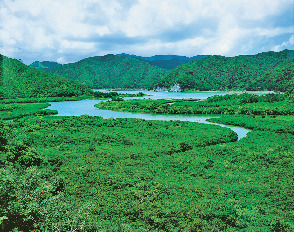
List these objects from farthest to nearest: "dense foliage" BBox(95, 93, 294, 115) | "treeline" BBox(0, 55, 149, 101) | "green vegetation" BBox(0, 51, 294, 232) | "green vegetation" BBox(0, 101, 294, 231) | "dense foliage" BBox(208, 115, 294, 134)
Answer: "treeline" BBox(0, 55, 149, 101) → "dense foliage" BBox(95, 93, 294, 115) → "dense foliage" BBox(208, 115, 294, 134) → "green vegetation" BBox(0, 51, 294, 232) → "green vegetation" BBox(0, 101, 294, 231)

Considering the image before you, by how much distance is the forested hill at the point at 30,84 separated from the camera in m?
136

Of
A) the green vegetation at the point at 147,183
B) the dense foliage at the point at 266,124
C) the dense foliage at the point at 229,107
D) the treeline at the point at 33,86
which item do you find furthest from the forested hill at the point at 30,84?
the dense foliage at the point at 266,124

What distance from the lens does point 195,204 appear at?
19.1m

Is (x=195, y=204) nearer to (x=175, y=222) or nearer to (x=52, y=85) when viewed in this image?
(x=175, y=222)

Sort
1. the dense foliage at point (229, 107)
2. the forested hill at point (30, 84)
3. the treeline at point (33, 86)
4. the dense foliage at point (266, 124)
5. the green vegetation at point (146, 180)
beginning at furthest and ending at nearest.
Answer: the forested hill at point (30, 84)
the treeline at point (33, 86)
the dense foliage at point (229, 107)
the dense foliage at point (266, 124)
the green vegetation at point (146, 180)

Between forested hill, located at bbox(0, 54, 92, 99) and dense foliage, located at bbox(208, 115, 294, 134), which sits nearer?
dense foliage, located at bbox(208, 115, 294, 134)

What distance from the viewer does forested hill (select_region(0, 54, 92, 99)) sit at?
136 meters

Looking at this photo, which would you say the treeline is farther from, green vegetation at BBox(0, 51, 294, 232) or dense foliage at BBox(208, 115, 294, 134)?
dense foliage at BBox(208, 115, 294, 134)

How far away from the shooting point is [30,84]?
147 meters

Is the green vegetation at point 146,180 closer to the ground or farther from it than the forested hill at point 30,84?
closer to the ground

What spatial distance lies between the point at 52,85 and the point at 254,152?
145 meters

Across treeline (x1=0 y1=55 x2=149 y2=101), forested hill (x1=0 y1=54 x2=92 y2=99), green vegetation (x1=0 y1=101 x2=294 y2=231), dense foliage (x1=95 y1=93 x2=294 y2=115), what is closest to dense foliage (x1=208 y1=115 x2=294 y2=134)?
green vegetation (x1=0 y1=101 x2=294 y2=231)

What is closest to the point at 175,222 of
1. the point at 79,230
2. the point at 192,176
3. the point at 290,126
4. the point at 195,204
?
the point at 195,204

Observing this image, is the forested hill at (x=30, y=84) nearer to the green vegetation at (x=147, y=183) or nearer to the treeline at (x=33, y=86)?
the treeline at (x=33, y=86)
